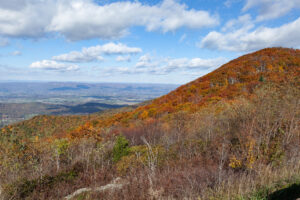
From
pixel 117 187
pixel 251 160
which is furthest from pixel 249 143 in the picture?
pixel 117 187

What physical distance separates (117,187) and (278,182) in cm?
456

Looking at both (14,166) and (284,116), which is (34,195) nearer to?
(14,166)

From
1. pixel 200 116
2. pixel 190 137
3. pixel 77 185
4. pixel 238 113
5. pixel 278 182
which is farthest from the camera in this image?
pixel 200 116

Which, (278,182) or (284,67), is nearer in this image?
(278,182)

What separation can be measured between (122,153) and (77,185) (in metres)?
4.22

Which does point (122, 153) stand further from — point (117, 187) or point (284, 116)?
point (284, 116)

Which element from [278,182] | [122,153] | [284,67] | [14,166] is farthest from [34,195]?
[284,67]

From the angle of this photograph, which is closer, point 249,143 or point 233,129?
point 249,143

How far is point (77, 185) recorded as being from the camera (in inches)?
287

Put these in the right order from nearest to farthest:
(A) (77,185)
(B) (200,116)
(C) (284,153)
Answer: (C) (284,153), (A) (77,185), (B) (200,116)

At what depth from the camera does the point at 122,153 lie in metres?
11.3

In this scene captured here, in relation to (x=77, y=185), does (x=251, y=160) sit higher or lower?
higher

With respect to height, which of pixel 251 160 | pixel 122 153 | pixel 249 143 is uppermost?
pixel 249 143

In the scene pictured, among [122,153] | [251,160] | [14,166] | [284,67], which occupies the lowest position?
[122,153]
